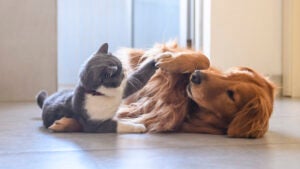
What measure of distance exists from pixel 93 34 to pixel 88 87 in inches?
55.8

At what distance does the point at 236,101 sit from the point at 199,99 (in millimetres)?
87

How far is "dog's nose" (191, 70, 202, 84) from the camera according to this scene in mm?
1196

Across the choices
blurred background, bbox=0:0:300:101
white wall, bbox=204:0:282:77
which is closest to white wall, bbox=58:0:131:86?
blurred background, bbox=0:0:300:101

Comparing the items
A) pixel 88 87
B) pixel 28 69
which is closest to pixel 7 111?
pixel 28 69

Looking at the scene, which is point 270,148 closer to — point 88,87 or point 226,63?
point 88,87

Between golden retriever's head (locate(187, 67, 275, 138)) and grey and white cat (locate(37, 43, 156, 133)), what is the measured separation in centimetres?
17

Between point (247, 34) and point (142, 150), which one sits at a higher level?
point (247, 34)

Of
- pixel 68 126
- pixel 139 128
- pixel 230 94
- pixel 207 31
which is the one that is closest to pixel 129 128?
pixel 139 128

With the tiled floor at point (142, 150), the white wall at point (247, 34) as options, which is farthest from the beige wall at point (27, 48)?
the tiled floor at point (142, 150)

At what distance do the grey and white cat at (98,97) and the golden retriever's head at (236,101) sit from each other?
17cm

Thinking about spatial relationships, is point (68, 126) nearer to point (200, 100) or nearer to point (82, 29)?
point (200, 100)

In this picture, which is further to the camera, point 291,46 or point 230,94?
point 291,46

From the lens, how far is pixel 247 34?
2.53 m

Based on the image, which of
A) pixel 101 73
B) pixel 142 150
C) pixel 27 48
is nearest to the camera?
pixel 142 150
